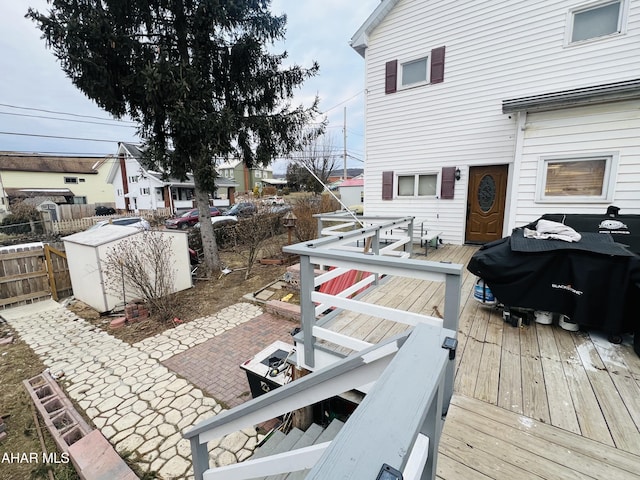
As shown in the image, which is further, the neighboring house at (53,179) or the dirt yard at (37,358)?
the neighboring house at (53,179)

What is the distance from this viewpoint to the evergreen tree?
20.0 ft

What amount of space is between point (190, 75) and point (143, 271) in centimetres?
464

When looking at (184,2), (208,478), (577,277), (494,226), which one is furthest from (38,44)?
(494,226)

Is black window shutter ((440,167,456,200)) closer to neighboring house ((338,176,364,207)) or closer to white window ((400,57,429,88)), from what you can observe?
white window ((400,57,429,88))

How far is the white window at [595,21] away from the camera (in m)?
5.19

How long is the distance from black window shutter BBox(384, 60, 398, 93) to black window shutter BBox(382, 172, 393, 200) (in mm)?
Answer: 2197

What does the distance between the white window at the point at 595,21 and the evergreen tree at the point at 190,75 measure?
5.83 meters

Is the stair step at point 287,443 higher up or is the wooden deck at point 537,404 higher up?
the wooden deck at point 537,404

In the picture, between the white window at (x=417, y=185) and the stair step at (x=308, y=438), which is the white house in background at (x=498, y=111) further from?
the stair step at (x=308, y=438)

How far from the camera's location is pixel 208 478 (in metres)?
1.83

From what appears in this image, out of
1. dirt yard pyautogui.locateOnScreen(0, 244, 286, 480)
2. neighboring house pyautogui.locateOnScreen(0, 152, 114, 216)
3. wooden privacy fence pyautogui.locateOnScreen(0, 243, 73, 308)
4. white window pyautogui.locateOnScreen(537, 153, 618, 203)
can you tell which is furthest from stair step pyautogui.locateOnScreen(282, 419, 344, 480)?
neighboring house pyautogui.locateOnScreen(0, 152, 114, 216)

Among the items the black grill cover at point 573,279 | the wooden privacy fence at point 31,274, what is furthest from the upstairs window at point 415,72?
the wooden privacy fence at point 31,274

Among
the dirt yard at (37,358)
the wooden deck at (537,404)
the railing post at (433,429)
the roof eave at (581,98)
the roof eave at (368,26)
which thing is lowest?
the dirt yard at (37,358)

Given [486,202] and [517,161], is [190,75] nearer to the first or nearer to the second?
[517,161]
